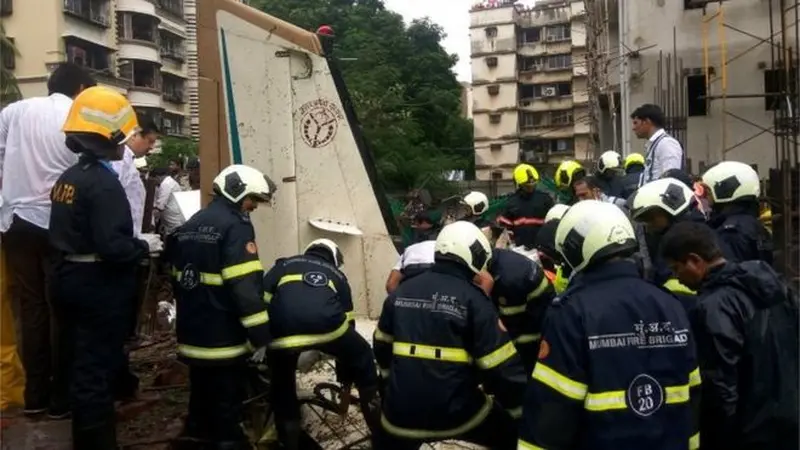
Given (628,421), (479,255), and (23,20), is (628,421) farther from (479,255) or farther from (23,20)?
(23,20)

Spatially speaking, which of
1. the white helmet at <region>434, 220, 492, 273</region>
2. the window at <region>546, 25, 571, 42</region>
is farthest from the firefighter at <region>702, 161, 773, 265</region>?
the window at <region>546, 25, 571, 42</region>

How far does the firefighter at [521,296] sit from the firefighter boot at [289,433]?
1513mm

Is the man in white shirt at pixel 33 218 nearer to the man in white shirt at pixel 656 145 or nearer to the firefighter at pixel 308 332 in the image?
the firefighter at pixel 308 332

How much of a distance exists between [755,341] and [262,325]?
2.70 meters

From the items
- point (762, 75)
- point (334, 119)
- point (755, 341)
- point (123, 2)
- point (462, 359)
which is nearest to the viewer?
point (755, 341)

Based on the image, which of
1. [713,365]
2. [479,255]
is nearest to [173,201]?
[479,255]

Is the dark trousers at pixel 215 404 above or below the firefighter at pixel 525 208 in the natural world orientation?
below

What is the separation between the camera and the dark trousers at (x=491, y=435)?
4398 millimetres

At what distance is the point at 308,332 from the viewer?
16.6 ft

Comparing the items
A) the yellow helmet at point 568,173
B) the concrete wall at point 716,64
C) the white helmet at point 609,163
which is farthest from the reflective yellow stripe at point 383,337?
the concrete wall at point 716,64

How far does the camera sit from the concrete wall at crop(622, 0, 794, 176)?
1939cm

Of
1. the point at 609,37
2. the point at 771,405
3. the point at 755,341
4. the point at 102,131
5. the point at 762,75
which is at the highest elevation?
the point at 609,37

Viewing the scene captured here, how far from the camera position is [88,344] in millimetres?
4371

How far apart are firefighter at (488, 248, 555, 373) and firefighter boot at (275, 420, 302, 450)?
1.51 meters
